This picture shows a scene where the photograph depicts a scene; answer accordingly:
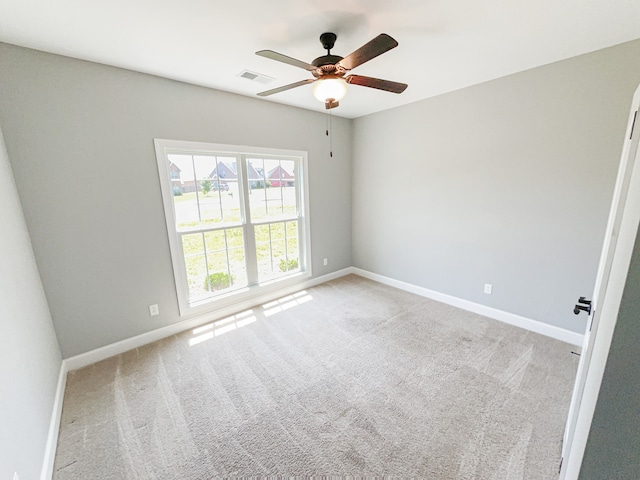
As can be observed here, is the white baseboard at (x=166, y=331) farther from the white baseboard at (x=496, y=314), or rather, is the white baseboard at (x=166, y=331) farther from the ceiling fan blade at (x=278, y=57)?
the ceiling fan blade at (x=278, y=57)

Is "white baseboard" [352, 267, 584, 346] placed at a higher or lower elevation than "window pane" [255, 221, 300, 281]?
lower

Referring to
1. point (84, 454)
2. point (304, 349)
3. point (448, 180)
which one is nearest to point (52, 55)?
point (84, 454)

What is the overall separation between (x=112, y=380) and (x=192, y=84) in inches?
112

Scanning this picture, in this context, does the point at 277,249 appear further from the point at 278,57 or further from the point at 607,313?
the point at 607,313

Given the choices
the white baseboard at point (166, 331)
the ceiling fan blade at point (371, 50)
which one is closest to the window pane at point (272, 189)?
the white baseboard at point (166, 331)

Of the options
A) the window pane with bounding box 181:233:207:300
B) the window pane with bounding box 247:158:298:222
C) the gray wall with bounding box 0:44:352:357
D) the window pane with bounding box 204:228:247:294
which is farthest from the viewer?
the window pane with bounding box 247:158:298:222

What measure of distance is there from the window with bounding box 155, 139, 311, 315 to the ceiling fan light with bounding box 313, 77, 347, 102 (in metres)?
1.49

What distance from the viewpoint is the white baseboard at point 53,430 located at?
4.56ft

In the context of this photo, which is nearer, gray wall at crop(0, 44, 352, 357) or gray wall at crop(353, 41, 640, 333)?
gray wall at crop(0, 44, 352, 357)

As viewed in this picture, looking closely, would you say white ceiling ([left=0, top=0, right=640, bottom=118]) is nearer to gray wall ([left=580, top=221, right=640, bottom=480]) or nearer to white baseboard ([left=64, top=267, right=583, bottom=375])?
gray wall ([left=580, top=221, right=640, bottom=480])

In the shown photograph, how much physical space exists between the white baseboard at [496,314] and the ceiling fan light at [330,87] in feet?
9.24

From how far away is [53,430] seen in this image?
63.5 inches

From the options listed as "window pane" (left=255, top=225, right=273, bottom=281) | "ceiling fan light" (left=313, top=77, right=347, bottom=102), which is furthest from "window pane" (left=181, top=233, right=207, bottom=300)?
"ceiling fan light" (left=313, top=77, right=347, bottom=102)

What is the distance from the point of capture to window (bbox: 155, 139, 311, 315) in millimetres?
2721
